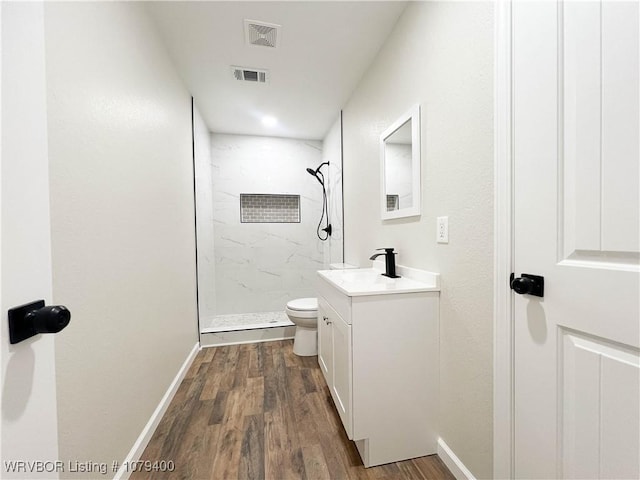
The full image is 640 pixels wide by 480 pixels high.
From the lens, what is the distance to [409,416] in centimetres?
130

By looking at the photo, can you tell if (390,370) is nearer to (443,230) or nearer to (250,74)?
(443,230)

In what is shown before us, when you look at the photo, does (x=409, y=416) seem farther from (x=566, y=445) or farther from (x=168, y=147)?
(x=168, y=147)

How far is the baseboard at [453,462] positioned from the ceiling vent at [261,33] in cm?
252

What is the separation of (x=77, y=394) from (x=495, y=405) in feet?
4.94

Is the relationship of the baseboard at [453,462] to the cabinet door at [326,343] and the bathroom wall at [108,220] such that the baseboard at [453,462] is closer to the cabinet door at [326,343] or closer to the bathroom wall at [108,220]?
the cabinet door at [326,343]

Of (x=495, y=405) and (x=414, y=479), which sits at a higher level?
(x=495, y=405)

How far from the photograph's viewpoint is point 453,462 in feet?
3.98

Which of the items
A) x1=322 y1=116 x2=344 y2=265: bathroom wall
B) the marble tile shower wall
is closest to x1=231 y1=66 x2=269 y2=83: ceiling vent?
x1=322 y1=116 x2=344 y2=265: bathroom wall

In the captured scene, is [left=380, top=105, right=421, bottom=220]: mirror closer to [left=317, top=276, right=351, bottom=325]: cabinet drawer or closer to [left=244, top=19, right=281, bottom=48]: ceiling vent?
[left=317, top=276, right=351, bottom=325]: cabinet drawer

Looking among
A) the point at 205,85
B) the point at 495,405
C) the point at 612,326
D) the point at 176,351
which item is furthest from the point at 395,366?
the point at 205,85

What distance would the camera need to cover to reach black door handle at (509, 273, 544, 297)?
2.76 feet

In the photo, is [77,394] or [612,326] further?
[77,394]

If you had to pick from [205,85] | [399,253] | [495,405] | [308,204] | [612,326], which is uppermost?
[205,85]

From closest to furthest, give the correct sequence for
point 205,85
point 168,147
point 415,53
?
point 415,53 < point 168,147 < point 205,85
